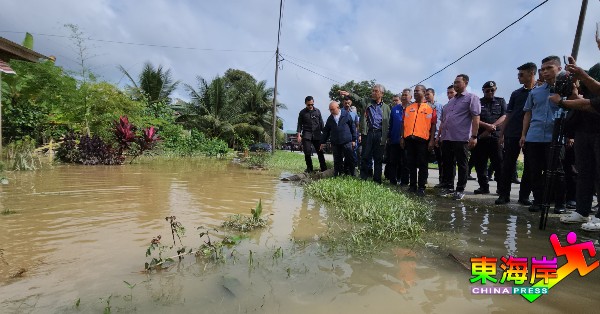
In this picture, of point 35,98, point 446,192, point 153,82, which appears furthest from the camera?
point 153,82

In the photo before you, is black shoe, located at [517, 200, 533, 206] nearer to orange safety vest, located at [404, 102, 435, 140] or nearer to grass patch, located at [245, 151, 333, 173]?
orange safety vest, located at [404, 102, 435, 140]

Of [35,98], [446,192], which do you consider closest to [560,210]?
[446,192]

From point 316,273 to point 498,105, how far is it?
16.1 feet

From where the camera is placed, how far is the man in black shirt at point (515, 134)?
4145mm

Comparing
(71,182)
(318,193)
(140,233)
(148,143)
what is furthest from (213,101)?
(140,233)

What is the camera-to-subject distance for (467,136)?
4.60 metres

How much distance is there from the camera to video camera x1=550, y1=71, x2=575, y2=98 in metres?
2.98

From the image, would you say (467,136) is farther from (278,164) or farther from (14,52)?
(14,52)

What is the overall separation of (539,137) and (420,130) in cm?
153

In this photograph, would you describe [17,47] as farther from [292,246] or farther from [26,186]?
[292,246]

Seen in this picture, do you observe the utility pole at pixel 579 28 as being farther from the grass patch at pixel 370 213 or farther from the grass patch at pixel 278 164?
the grass patch at pixel 278 164

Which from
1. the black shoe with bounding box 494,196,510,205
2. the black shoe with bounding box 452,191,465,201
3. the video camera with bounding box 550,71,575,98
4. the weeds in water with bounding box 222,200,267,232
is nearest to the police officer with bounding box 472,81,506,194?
the black shoe with bounding box 452,191,465,201

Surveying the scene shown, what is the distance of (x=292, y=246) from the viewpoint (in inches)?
95.1

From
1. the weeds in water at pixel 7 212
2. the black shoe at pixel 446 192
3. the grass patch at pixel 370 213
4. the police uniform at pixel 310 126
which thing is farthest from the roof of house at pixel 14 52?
the black shoe at pixel 446 192
